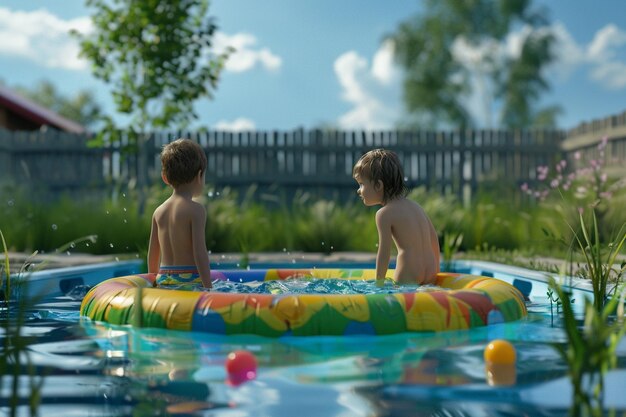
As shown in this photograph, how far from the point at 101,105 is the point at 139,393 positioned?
49.8 meters

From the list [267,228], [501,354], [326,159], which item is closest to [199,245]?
[501,354]

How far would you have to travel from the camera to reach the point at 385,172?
445 cm

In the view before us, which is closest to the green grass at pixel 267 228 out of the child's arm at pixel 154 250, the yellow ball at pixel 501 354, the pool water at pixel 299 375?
the child's arm at pixel 154 250

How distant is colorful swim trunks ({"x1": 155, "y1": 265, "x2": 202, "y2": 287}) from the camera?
422 centimetres

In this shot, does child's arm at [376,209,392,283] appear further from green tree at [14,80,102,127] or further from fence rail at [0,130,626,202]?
green tree at [14,80,102,127]

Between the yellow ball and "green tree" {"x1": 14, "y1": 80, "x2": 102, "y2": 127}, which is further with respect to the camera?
"green tree" {"x1": 14, "y1": 80, "x2": 102, "y2": 127}

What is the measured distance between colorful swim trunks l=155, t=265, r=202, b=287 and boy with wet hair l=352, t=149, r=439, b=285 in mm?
1087

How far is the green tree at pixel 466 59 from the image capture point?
27.1m

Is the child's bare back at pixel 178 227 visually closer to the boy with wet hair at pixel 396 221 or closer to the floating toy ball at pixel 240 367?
the boy with wet hair at pixel 396 221

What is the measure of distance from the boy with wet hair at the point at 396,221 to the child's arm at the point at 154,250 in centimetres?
126

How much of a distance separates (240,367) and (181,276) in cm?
161

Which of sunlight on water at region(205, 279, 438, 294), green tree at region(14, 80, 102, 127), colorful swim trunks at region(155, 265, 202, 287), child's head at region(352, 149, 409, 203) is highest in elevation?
green tree at region(14, 80, 102, 127)

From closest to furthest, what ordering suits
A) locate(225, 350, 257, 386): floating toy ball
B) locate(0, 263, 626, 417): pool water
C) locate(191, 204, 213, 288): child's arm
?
locate(0, 263, 626, 417): pool water < locate(225, 350, 257, 386): floating toy ball < locate(191, 204, 213, 288): child's arm

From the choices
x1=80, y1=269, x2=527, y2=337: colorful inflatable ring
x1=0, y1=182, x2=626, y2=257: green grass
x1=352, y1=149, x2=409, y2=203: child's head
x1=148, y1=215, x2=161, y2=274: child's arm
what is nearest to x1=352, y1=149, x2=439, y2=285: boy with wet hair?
x1=352, y1=149, x2=409, y2=203: child's head
